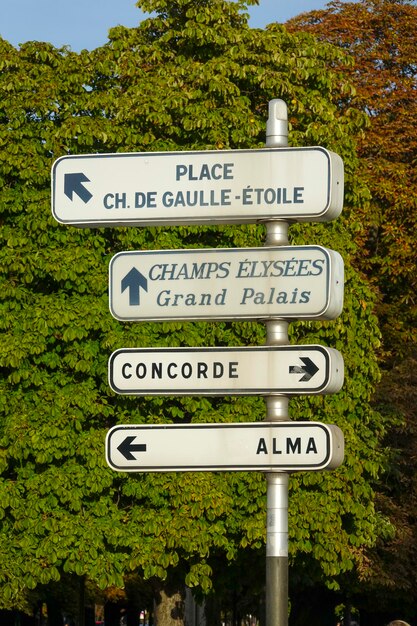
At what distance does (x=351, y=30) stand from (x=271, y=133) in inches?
1168

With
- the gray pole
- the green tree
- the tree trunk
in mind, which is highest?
the green tree

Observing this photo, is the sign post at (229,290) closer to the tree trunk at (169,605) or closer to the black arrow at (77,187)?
the black arrow at (77,187)

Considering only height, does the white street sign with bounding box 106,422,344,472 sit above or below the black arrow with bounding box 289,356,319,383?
below

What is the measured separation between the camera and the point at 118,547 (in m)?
24.5

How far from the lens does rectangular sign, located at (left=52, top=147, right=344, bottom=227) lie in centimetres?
856

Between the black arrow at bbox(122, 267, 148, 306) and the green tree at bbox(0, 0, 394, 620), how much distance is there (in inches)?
595

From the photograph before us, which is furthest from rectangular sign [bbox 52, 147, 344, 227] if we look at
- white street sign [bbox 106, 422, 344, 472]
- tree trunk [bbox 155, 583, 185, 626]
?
tree trunk [bbox 155, 583, 185, 626]

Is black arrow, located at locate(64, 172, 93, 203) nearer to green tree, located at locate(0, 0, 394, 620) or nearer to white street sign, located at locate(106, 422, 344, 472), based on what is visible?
white street sign, located at locate(106, 422, 344, 472)

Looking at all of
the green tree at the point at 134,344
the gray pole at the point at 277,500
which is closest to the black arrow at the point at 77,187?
the gray pole at the point at 277,500

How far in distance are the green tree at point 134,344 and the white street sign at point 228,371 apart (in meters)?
14.9

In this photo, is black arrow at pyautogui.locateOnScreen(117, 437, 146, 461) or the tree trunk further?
the tree trunk

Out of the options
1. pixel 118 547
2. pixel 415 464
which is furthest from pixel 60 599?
pixel 118 547

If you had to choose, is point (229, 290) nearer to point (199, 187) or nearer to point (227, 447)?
point (199, 187)

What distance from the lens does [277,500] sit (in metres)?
8.31
